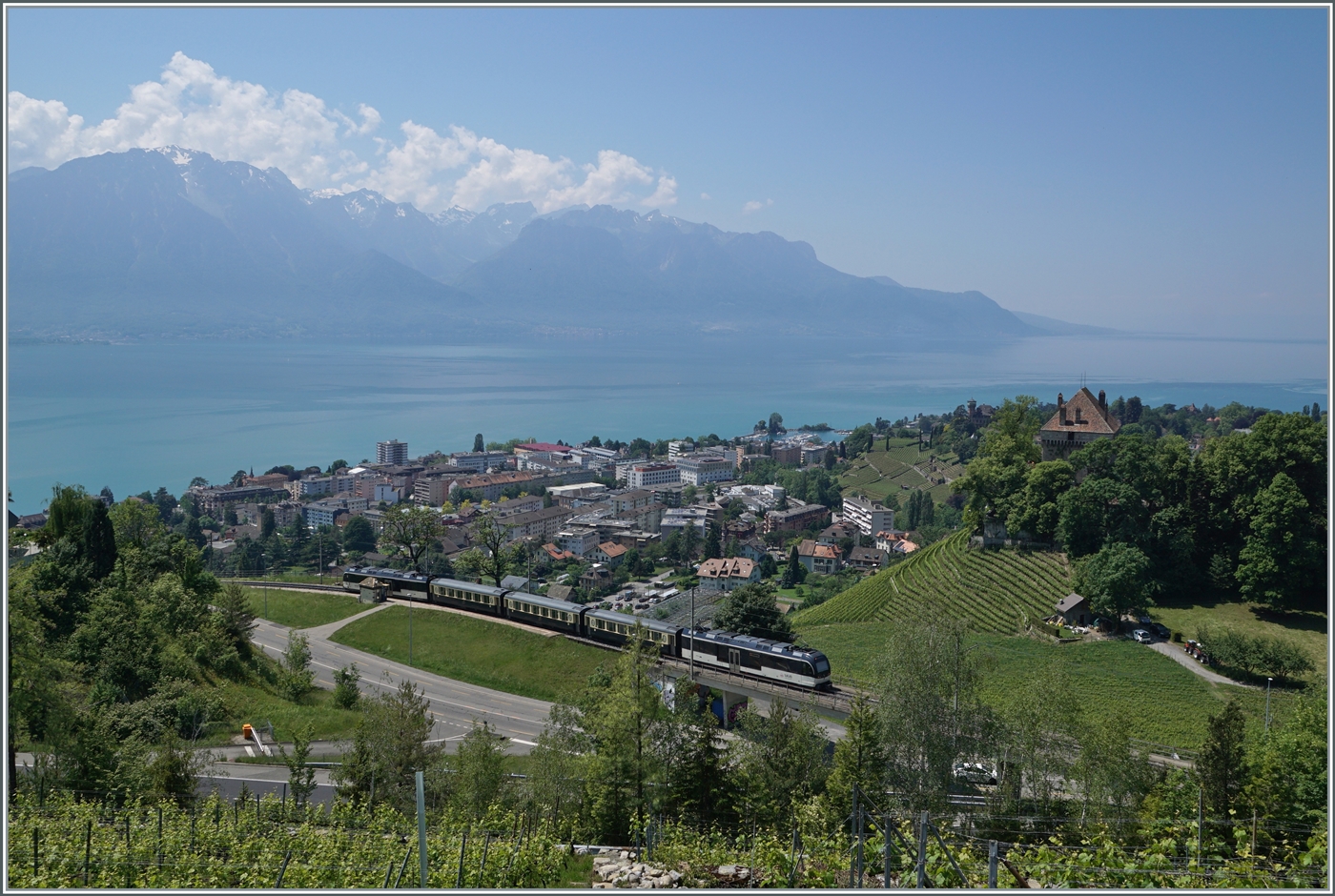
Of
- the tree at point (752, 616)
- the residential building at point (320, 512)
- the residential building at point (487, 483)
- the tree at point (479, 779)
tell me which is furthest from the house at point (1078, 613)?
the residential building at point (487, 483)

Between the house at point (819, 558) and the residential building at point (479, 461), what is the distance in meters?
41.2

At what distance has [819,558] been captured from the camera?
179 feet

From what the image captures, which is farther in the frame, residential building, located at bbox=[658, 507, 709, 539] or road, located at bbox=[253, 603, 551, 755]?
residential building, located at bbox=[658, 507, 709, 539]

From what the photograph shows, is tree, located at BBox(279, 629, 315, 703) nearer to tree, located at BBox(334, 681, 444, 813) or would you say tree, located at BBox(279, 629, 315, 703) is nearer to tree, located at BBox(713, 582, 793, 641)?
tree, located at BBox(334, 681, 444, 813)

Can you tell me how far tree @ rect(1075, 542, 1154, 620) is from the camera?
2167 centimetres

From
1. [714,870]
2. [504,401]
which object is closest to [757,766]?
[714,870]

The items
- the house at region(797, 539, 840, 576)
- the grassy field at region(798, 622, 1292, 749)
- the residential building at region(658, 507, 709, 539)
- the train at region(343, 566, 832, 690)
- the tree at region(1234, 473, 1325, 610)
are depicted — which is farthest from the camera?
the residential building at region(658, 507, 709, 539)

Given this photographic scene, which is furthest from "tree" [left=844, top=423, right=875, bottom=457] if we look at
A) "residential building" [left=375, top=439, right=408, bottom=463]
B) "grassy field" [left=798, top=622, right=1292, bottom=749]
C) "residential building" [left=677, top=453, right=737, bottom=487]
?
"grassy field" [left=798, top=622, right=1292, bottom=749]

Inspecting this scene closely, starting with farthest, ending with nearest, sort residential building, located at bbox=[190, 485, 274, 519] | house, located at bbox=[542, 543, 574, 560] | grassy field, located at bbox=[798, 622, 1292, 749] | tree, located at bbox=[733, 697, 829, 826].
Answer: residential building, located at bbox=[190, 485, 274, 519] < house, located at bbox=[542, 543, 574, 560] < grassy field, located at bbox=[798, 622, 1292, 749] < tree, located at bbox=[733, 697, 829, 826]

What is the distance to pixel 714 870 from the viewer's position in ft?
27.4

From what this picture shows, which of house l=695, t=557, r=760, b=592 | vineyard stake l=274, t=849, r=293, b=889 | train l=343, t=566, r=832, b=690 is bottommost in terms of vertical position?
house l=695, t=557, r=760, b=592

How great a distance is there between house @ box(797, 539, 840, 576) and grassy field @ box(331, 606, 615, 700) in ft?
111

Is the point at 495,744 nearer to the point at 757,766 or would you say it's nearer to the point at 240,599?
the point at 757,766

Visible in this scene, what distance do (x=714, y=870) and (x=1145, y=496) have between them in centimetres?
2187
